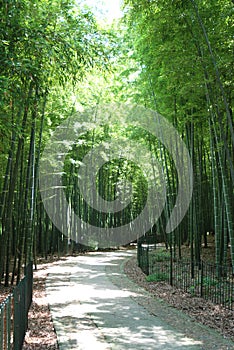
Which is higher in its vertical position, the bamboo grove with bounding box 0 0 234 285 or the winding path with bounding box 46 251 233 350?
the bamboo grove with bounding box 0 0 234 285

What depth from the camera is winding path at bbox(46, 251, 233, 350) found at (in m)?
4.02

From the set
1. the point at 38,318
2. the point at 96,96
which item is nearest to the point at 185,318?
the point at 38,318

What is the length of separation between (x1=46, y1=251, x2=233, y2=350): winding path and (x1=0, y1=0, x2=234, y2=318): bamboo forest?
4.14 feet

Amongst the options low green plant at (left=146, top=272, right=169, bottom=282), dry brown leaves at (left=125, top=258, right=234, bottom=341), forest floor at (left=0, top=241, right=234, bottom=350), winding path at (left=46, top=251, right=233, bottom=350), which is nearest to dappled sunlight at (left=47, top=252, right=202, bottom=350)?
winding path at (left=46, top=251, right=233, bottom=350)

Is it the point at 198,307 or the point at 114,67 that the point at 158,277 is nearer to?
the point at 198,307

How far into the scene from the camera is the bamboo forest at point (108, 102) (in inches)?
175

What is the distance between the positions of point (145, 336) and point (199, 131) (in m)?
6.55

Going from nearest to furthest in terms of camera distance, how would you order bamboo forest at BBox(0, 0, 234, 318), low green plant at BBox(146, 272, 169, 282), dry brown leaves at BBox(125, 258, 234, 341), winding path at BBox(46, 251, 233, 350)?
winding path at BBox(46, 251, 233, 350)
bamboo forest at BBox(0, 0, 234, 318)
dry brown leaves at BBox(125, 258, 234, 341)
low green plant at BBox(146, 272, 169, 282)

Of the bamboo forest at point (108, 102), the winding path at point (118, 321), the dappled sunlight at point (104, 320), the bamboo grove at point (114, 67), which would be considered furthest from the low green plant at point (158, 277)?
the bamboo grove at point (114, 67)

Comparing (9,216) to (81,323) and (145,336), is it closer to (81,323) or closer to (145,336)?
(81,323)

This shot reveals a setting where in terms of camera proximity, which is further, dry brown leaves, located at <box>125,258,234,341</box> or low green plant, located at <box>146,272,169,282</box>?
low green plant, located at <box>146,272,169,282</box>

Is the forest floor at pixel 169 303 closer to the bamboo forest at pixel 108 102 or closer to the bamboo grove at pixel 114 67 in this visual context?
the bamboo forest at pixel 108 102

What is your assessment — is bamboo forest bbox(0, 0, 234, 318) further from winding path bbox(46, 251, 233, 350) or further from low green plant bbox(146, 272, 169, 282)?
winding path bbox(46, 251, 233, 350)

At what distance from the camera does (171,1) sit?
5.65m
